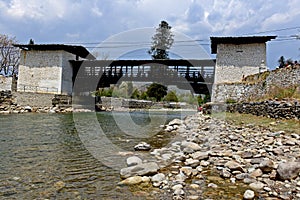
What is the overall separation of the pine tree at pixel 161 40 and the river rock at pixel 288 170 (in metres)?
45.3

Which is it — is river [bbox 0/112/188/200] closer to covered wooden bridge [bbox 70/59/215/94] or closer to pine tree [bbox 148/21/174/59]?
covered wooden bridge [bbox 70/59/215/94]

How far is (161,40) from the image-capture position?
1969 inches

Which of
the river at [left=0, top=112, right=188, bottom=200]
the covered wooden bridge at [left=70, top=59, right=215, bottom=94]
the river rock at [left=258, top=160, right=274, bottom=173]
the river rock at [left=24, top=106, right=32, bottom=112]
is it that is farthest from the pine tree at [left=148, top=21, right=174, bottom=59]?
the river rock at [left=258, top=160, right=274, bottom=173]

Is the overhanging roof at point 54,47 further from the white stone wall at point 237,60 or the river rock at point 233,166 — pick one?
the river rock at point 233,166

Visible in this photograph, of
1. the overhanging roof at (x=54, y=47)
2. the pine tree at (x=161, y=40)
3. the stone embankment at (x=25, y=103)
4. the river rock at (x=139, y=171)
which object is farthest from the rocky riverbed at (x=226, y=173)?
the pine tree at (x=161, y=40)

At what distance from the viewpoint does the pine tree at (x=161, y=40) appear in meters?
49.1

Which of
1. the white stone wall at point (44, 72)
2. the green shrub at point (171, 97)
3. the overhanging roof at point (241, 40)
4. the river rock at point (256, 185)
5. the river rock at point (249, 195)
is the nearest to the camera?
the river rock at point (249, 195)

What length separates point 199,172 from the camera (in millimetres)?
5301

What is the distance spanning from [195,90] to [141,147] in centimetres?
2901

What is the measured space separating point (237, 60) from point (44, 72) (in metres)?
26.1

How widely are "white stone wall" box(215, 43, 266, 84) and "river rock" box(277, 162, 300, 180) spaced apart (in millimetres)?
26172

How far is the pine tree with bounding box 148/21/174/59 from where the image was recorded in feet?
161

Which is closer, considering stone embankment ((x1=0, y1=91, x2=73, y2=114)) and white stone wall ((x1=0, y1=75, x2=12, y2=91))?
stone embankment ((x1=0, y1=91, x2=73, y2=114))

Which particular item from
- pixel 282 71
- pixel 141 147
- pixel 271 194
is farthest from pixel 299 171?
pixel 282 71
